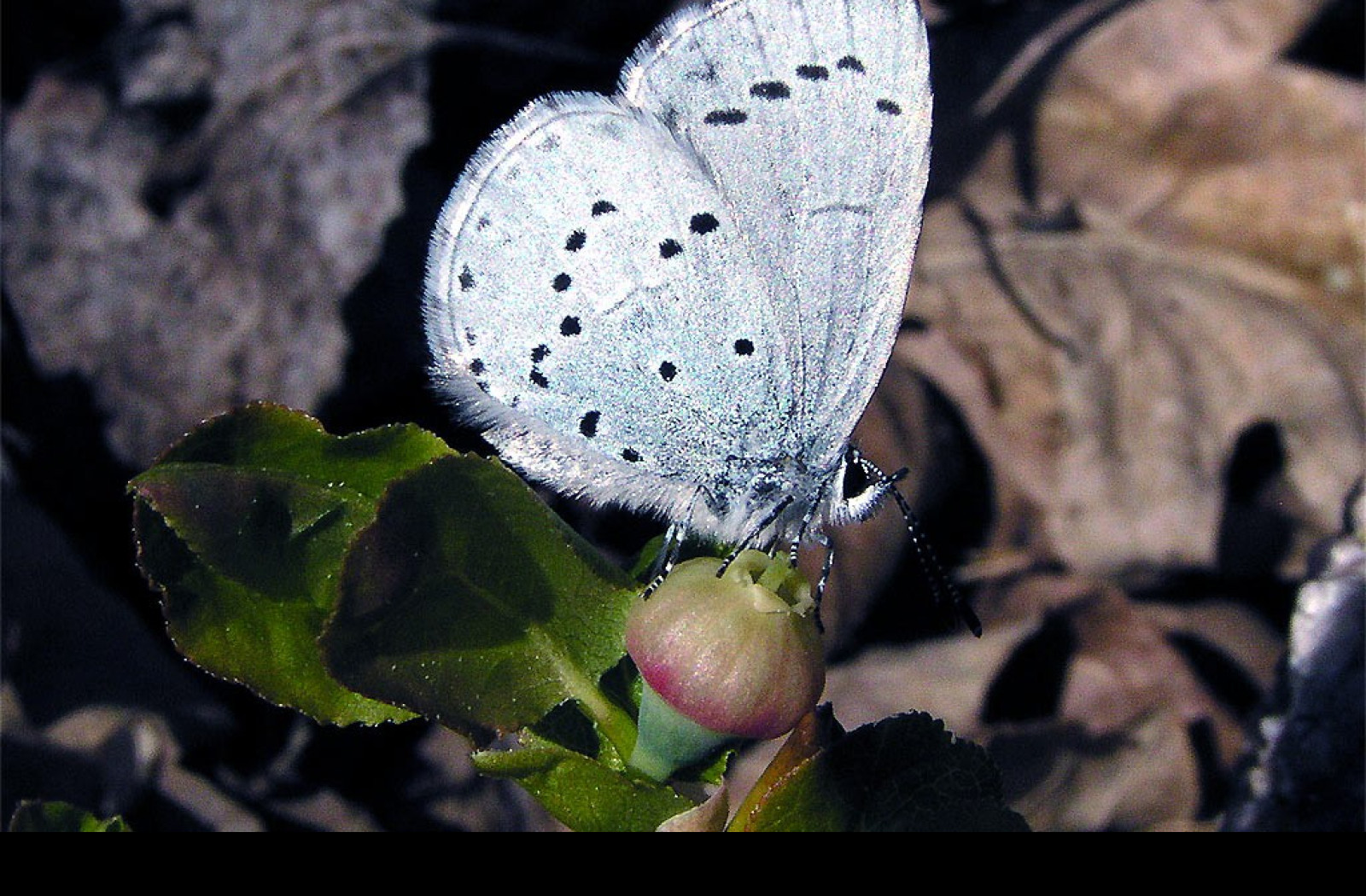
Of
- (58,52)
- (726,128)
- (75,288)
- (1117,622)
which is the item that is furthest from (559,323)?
(58,52)

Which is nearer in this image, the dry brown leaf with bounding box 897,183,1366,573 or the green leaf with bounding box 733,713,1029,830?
the green leaf with bounding box 733,713,1029,830

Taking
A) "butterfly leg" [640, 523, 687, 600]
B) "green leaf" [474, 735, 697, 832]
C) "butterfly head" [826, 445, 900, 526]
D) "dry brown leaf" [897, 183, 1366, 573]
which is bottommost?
"dry brown leaf" [897, 183, 1366, 573]

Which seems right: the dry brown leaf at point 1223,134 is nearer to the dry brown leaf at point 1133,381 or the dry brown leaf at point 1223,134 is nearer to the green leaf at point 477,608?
the dry brown leaf at point 1133,381

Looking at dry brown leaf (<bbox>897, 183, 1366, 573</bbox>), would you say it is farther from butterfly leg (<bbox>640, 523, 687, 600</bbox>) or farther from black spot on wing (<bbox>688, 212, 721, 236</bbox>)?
butterfly leg (<bbox>640, 523, 687, 600</bbox>)

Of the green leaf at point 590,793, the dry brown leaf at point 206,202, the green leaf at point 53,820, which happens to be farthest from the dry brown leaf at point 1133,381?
the green leaf at point 53,820

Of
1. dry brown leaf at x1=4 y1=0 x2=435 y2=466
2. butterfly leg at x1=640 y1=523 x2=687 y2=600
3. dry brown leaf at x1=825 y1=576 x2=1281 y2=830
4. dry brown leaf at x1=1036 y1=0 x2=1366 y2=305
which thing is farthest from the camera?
dry brown leaf at x1=1036 y1=0 x2=1366 y2=305

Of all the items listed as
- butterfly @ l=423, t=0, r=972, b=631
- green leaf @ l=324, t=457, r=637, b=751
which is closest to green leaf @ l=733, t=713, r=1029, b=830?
green leaf @ l=324, t=457, r=637, b=751
